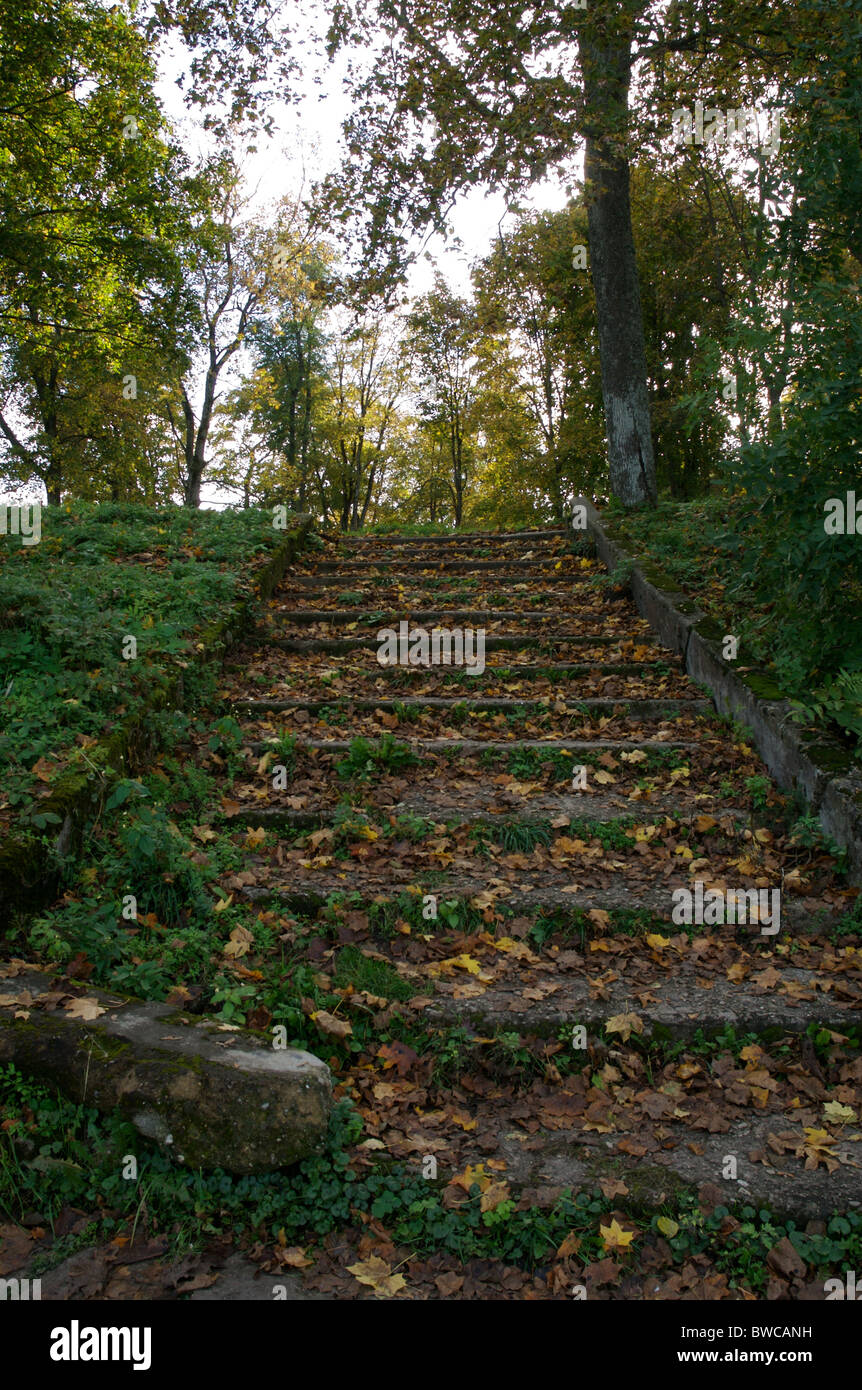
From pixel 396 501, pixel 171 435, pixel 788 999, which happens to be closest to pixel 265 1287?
pixel 788 999

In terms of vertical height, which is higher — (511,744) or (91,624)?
(91,624)

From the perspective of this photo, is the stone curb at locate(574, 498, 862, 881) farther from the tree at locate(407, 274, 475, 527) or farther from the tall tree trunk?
the tree at locate(407, 274, 475, 527)

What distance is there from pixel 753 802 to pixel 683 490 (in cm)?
1749

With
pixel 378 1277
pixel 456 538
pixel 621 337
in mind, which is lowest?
pixel 378 1277

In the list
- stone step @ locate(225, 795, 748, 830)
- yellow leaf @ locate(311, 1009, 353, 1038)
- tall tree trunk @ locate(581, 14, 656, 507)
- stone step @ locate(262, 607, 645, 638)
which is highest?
tall tree trunk @ locate(581, 14, 656, 507)

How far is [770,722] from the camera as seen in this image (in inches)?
215

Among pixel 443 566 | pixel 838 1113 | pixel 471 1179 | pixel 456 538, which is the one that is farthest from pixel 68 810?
pixel 456 538

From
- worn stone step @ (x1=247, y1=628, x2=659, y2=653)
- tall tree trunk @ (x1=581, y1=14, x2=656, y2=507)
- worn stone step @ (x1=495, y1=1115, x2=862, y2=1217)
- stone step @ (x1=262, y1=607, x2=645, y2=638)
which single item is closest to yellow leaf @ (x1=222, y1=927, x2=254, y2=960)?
worn stone step @ (x1=495, y1=1115, x2=862, y2=1217)

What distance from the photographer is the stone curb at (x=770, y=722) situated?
4.54m

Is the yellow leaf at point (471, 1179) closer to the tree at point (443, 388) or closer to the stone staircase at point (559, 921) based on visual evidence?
the stone staircase at point (559, 921)

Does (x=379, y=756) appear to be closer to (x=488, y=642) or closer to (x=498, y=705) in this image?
(x=498, y=705)

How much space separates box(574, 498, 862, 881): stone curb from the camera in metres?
4.54

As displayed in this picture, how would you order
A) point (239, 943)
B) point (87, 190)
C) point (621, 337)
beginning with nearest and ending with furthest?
point (239, 943) < point (621, 337) < point (87, 190)

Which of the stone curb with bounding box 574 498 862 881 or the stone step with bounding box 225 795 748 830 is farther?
the stone step with bounding box 225 795 748 830
